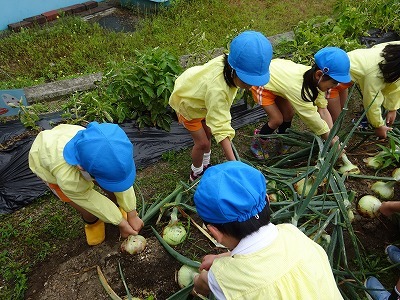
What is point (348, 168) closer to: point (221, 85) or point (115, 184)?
point (221, 85)

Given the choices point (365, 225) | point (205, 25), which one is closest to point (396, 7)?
point (205, 25)

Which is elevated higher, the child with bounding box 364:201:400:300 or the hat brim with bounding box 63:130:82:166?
the hat brim with bounding box 63:130:82:166

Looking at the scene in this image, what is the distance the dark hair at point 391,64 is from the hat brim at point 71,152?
80.9 inches

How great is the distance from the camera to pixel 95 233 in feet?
7.47

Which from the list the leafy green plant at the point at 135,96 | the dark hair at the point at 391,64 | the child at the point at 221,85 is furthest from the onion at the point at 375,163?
the leafy green plant at the point at 135,96

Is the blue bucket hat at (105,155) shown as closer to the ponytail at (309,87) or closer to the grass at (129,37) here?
the ponytail at (309,87)

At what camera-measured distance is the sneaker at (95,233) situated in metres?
2.26

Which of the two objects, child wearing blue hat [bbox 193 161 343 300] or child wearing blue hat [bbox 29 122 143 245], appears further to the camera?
child wearing blue hat [bbox 29 122 143 245]

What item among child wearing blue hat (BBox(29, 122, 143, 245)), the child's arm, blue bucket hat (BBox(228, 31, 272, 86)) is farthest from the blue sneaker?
child wearing blue hat (BBox(29, 122, 143, 245))

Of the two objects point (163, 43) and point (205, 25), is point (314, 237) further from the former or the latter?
point (205, 25)

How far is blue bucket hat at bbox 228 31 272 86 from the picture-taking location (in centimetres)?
202

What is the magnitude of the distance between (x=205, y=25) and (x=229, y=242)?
4190 millimetres

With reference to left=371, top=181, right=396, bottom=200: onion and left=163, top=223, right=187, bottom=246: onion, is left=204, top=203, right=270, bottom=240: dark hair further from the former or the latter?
left=371, top=181, right=396, bottom=200: onion

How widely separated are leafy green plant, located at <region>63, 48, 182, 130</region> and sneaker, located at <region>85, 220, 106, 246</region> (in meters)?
0.96
